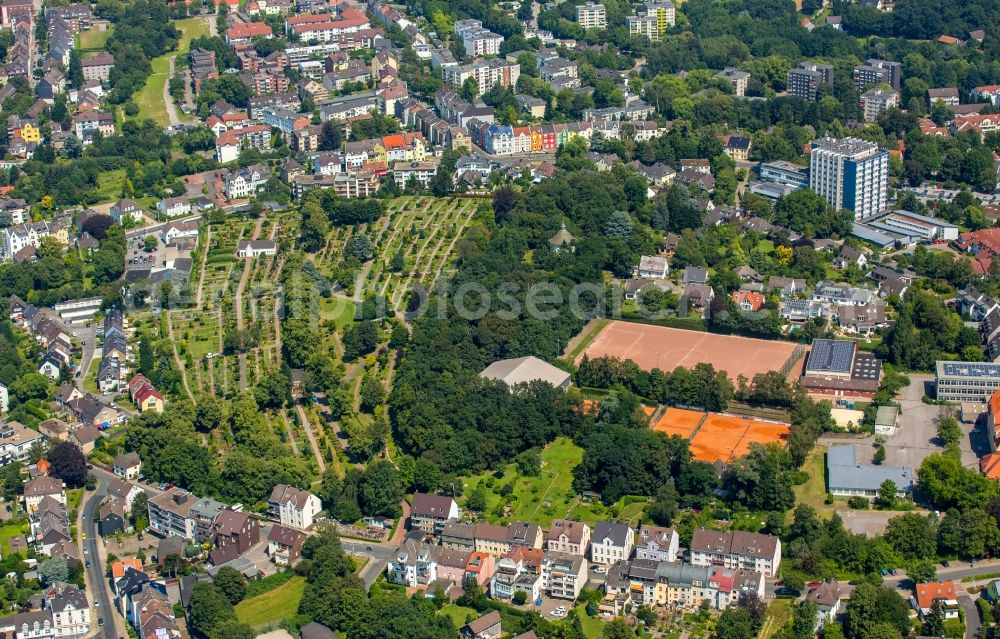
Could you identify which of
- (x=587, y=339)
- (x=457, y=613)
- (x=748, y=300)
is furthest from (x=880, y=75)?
(x=457, y=613)

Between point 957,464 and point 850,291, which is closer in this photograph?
point 957,464

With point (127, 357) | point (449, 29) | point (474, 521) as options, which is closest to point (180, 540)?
point (474, 521)

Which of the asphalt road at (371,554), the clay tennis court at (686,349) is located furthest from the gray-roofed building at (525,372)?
the asphalt road at (371,554)

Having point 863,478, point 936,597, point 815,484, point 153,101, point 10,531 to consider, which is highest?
point 936,597

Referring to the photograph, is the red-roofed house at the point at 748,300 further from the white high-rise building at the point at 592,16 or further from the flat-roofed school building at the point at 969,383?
the white high-rise building at the point at 592,16

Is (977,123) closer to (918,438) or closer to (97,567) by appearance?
(918,438)

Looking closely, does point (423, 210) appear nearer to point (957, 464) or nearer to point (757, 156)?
point (757, 156)
